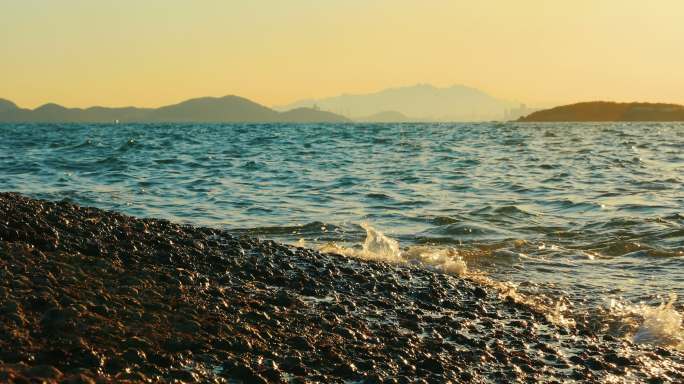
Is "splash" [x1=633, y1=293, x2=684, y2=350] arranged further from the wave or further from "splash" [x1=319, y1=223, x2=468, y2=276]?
"splash" [x1=319, y1=223, x2=468, y2=276]

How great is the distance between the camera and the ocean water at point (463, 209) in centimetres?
1188

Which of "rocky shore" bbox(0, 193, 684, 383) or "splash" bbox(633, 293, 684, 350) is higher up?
"rocky shore" bbox(0, 193, 684, 383)

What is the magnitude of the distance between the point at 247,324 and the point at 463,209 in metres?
13.5

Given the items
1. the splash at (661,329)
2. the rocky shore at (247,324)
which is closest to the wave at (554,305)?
the splash at (661,329)

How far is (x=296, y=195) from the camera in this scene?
23281 mm

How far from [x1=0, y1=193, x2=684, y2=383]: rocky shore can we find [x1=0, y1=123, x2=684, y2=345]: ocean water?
1972 millimetres

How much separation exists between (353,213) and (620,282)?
8746 mm

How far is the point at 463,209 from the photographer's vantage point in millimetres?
20172

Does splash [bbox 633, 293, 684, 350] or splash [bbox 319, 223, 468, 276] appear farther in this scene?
splash [bbox 319, 223, 468, 276]

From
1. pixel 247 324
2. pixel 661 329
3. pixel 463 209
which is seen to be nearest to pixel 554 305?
pixel 661 329

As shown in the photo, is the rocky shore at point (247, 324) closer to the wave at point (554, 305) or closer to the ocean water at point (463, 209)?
the wave at point (554, 305)

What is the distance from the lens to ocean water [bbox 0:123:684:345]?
11.9 meters

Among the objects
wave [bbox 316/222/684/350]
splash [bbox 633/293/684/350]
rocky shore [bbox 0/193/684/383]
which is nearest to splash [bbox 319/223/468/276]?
wave [bbox 316/222/684/350]

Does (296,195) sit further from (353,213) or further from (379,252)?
(379,252)
